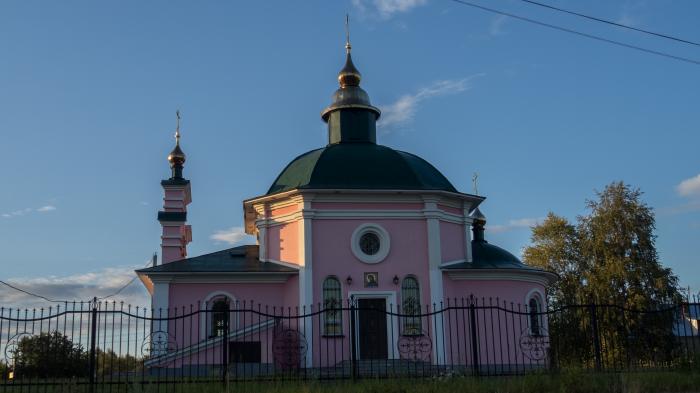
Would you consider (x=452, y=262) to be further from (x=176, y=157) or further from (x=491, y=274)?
(x=176, y=157)

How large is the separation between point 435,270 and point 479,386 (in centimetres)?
998

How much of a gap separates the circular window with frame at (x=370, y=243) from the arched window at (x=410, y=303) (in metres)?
1.11

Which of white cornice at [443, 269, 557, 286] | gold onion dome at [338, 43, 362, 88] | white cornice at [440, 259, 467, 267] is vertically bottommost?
white cornice at [443, 269, 557, 286]

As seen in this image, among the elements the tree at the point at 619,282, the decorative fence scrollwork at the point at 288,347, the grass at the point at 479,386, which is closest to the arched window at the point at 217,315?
the decorative fence scrollwork at the point at 288,347

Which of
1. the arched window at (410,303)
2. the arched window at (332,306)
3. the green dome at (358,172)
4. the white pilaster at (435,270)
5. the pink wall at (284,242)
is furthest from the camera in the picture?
the green dome at (358,172)

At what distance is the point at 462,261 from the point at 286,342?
637cm

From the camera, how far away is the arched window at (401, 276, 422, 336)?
66.6 feet

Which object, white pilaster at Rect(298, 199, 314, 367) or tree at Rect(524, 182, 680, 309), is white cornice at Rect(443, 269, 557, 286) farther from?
tree at Rect(524, 182, 680, 309)

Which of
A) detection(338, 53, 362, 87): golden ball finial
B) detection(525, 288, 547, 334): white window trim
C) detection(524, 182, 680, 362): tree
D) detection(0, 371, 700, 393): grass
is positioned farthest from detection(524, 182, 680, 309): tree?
detection(0, 371, 700, 393): grass

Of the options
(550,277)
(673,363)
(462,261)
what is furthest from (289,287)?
(673,363)

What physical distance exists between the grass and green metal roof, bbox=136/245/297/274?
931 centimetres

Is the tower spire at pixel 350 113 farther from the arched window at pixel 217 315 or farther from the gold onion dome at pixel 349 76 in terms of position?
the arched window at pixel 217 315

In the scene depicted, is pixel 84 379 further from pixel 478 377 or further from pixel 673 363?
pixel 673 363

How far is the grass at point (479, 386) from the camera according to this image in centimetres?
1048
